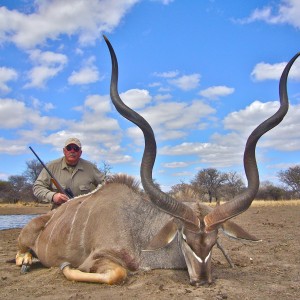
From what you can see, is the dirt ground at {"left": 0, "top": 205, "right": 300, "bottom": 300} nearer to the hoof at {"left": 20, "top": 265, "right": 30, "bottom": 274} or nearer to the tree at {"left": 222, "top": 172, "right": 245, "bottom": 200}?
the hoof at {"left": 20, "top": 265, "right": 30, "bottom": 274}

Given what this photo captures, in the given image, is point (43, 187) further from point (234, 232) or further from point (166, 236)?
point (234, 232)

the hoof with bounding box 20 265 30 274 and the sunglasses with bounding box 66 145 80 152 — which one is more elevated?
the sunglasses with bounding box 66 145 80 152

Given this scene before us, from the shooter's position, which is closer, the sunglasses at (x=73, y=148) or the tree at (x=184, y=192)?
the tree at (x=184, y=192)

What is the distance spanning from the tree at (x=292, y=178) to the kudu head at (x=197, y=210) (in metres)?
54.4

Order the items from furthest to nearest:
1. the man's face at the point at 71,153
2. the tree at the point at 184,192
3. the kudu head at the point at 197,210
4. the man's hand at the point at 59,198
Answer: the man's face at the point at 71,153 < the man's hand at the point at 59,198 < the tree at the point at 184,192 < the kudu head at the point at 197,210

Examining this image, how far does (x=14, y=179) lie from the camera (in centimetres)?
5538

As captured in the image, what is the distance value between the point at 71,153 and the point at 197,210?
2.91m

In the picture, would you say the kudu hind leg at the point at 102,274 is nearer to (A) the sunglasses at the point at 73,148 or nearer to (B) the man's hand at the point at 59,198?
(B) the man's hand at the point at 59,198

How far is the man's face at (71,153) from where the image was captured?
6.73 metres

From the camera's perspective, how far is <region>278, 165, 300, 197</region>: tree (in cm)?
5691

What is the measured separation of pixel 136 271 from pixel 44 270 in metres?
1.47

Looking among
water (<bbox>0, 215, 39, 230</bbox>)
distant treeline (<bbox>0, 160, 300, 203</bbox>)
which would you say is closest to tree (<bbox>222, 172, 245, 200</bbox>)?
distant treeline (<bbox>0, 160, 300, 203</bbox>)

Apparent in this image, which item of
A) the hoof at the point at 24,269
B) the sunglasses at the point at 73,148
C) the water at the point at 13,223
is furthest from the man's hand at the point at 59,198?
the water at the point at 13,223

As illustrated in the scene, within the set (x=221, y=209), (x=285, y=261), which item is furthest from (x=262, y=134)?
(x=285, y=261)
